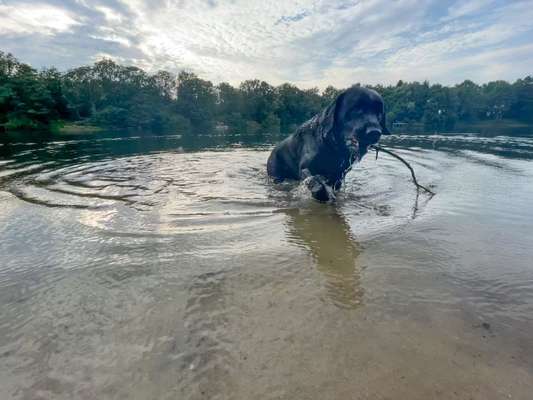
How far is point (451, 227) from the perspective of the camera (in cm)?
452

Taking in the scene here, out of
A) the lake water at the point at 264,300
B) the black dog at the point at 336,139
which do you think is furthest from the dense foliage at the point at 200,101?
the lake water at the point at 264,300

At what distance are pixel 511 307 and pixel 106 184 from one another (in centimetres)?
782

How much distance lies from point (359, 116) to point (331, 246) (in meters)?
2.54

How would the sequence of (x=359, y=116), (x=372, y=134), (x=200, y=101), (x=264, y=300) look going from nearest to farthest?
(x=264, y=300), (x=372, y=134), (x=359, y=116), (x=200, y=101)

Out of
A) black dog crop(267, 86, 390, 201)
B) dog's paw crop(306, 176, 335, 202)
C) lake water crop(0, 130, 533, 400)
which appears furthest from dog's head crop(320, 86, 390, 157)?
lake water crop(0, 130, 533, 400)

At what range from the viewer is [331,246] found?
3.86 metres

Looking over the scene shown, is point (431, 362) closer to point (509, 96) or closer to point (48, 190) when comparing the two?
point (48, 190)

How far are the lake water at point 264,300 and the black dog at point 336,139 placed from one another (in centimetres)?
104

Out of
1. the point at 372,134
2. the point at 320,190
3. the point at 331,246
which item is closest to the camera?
the point at 331,246

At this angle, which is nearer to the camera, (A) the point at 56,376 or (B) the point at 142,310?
(A) the point at 56,376

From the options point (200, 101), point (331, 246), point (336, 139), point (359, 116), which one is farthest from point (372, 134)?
point (200, 101)

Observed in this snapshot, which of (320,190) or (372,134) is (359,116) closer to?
(372,134)

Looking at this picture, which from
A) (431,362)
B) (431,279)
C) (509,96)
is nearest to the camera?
(431,362)

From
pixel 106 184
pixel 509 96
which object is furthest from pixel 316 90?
pixel 106 184
